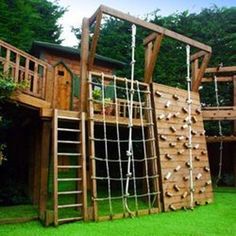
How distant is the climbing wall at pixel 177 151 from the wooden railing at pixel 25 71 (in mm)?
2539

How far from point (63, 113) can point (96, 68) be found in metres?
7.22

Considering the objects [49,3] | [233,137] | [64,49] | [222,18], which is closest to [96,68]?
[64,49]

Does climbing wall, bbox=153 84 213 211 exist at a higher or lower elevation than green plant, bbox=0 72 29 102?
lower

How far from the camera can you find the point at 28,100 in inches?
259

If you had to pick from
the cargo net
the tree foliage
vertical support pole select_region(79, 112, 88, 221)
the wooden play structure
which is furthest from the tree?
vertical support pole select_region(79, 112, 88, 221)

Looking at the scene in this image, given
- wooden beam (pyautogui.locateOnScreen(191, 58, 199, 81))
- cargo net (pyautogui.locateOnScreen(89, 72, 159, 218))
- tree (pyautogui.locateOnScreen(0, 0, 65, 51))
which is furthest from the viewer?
tree (pyautogui.locateOnScreen(0, 0, 65, 51))

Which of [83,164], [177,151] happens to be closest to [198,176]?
[177,151]

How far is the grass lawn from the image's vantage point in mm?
5641

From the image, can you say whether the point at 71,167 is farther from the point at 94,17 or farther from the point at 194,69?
the point at 194,69

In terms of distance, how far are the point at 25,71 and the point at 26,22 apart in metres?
8.36

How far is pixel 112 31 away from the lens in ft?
63.2

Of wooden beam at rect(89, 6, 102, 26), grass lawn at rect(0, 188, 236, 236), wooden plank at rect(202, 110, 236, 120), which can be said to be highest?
wooden beam at rect(89, 6, 102, 26)

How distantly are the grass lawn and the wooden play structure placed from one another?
0.27 m

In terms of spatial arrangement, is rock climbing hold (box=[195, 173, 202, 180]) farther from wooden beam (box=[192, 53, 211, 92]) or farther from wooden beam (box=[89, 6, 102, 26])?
wooden beam (box=[89, 6, 102, 26])
